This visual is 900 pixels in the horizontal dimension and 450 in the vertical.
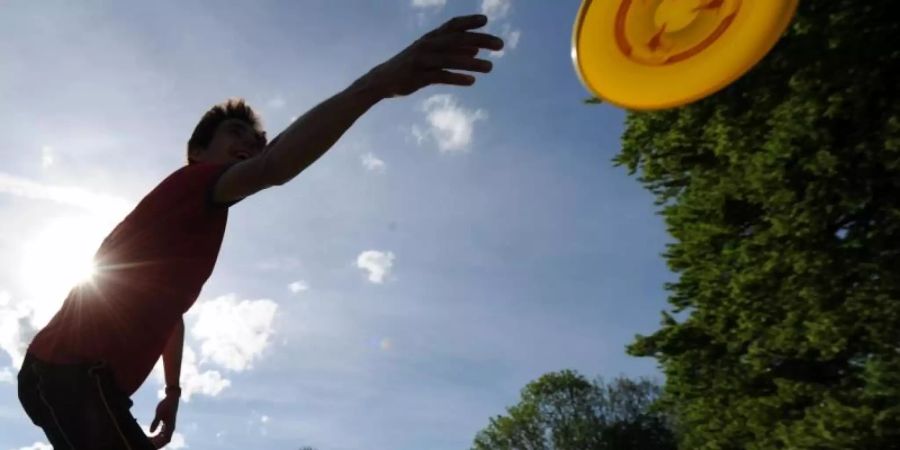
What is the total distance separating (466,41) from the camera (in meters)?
2.12

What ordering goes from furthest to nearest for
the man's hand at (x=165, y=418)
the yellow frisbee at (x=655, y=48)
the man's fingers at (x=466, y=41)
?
the yellow frisbee at (x=655, y=48)
the man's hand at (x=165, y=418)
the man's fingers at (x=466, y=41)

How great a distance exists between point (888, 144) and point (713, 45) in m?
7.73

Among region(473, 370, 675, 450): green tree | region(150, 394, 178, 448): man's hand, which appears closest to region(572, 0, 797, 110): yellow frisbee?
region(150, 394, 178, 448): man's hand

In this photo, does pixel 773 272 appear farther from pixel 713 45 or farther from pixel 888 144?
pixel 713 45

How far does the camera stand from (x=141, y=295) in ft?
8.96

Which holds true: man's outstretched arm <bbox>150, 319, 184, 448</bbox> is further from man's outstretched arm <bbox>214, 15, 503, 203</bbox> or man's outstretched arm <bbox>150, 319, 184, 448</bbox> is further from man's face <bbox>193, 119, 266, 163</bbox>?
man's outstretched arm <bbox>214, 15, 503, 203</bbox>

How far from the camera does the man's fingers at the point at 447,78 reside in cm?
215

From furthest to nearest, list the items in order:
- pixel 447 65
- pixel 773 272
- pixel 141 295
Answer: pixel 773 272
pixel 141 295
pixel 447 65

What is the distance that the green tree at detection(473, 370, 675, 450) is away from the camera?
49250mm

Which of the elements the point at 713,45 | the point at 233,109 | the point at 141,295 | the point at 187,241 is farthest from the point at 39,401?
the point at 713,45

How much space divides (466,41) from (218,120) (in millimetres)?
1719

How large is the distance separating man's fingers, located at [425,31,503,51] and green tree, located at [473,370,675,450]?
159 ft

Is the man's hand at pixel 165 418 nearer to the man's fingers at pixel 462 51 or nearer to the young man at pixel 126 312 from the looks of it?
the young man at pixel 126 312

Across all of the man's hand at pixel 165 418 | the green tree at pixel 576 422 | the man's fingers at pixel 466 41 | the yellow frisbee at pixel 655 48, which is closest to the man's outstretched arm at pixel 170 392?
the man's hand at pixel 165 418
